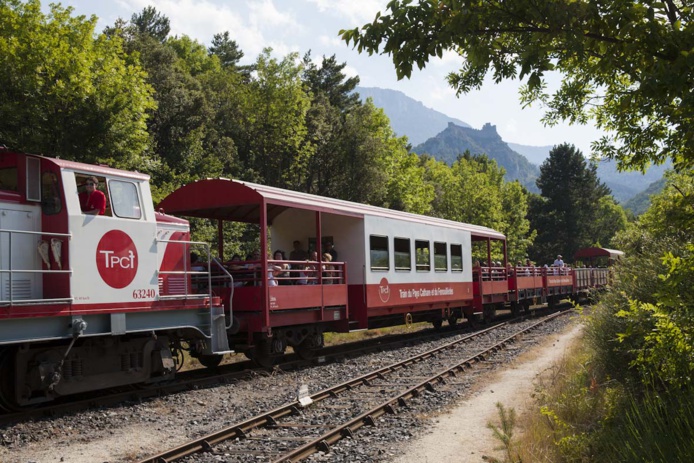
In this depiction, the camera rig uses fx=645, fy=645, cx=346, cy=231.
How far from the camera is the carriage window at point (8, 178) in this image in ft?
30.0

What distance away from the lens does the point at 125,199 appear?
1008 cm

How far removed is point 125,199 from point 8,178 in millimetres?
1645

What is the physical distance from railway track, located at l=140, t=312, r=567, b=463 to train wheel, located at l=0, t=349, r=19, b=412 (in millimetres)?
3062

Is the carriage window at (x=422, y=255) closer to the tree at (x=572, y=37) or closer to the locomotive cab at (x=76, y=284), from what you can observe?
the locomotive cab at (x=76, y=284)

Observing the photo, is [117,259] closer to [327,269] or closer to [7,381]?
[7,381]

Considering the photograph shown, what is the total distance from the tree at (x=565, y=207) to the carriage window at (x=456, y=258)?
162ft

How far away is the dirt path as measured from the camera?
7.35m

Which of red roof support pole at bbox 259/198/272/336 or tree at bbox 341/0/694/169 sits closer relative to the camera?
tree at bbox 341/0/694/169

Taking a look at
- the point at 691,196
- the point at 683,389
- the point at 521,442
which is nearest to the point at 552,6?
the point at 691,196

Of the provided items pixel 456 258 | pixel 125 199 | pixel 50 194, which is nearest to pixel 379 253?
pixel 456 258

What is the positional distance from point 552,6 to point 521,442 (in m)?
4.68

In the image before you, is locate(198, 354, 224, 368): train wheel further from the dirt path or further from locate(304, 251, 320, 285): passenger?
the dirt path

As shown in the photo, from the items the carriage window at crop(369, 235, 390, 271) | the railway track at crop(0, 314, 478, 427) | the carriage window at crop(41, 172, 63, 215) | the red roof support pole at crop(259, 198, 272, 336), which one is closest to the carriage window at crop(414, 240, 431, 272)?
the carriage window at crop(369, 235, 390, 271)

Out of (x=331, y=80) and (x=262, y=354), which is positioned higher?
(x=331, y=80)
